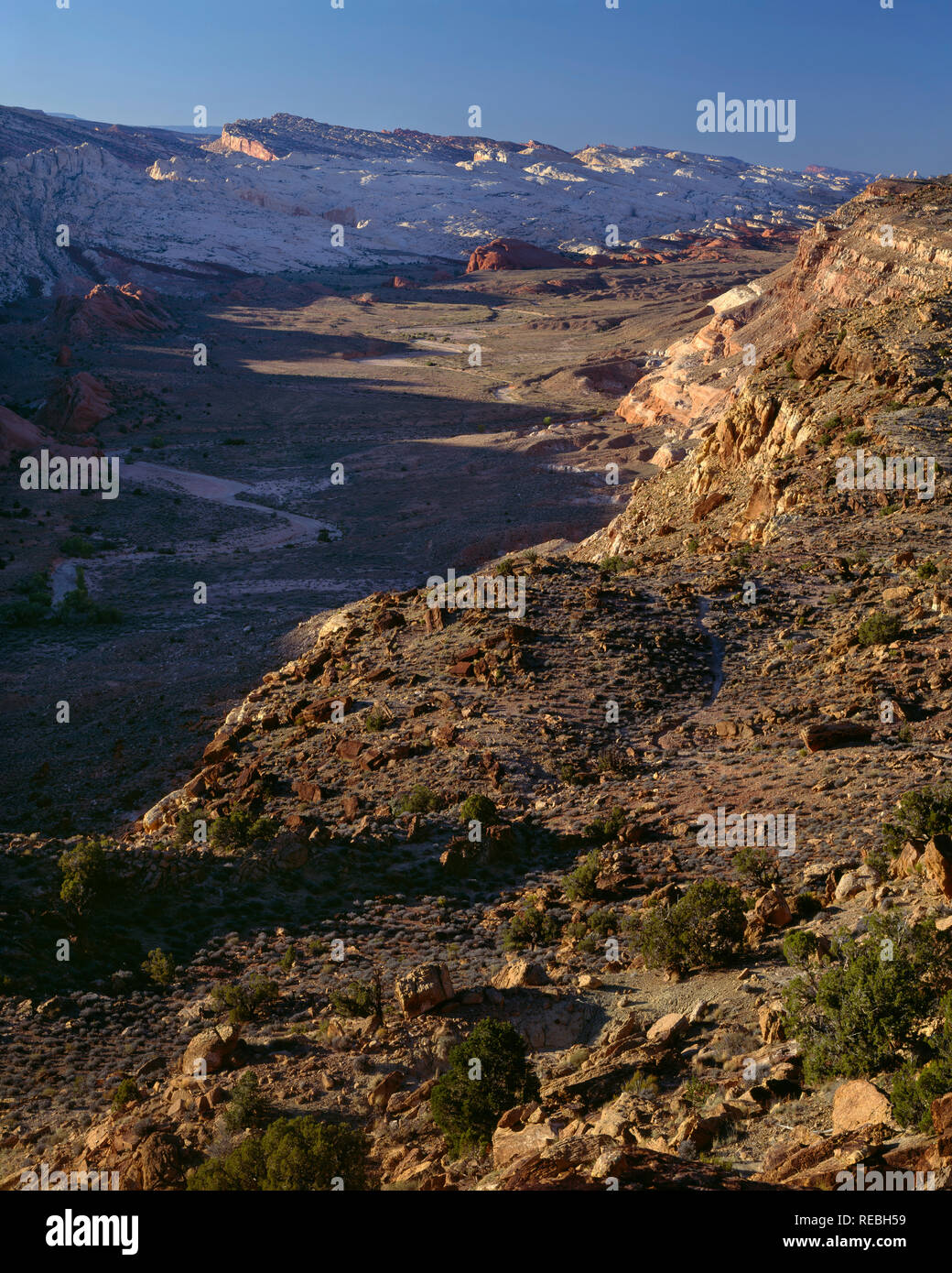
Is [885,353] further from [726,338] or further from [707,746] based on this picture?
[726,338]

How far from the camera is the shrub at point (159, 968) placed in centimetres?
1193

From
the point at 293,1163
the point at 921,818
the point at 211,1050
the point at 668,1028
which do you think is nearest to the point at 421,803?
the point at 211,1050

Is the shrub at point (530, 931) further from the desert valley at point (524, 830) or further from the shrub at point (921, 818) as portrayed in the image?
the shrub at point (921, 818)

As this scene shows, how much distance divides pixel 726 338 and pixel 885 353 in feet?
134

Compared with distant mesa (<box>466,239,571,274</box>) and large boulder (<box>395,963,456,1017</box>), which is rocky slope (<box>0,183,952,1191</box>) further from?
distant mesa (<box>466,239,571,274</box>)

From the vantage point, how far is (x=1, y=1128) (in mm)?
9727

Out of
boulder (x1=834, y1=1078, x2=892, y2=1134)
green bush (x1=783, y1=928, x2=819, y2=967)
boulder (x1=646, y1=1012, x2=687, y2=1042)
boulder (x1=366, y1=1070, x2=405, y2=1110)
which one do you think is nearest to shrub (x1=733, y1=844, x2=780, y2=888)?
green bush (x1=783, y1=928, x2=819, y2=967)

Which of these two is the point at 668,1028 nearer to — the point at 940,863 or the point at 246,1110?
the point at 940,863

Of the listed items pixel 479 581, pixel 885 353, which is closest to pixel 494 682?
pixel 479 581

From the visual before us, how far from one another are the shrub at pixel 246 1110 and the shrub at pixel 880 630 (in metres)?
11.5

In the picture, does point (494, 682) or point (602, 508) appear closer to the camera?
point (494, 682)

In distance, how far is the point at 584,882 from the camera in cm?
1277

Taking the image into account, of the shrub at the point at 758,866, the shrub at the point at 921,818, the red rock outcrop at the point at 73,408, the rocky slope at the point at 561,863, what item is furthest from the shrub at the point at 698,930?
the red rock outcrop at the point at 73,408

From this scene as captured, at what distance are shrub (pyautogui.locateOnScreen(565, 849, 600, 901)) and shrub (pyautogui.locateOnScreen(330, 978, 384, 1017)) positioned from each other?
2.84 meters
